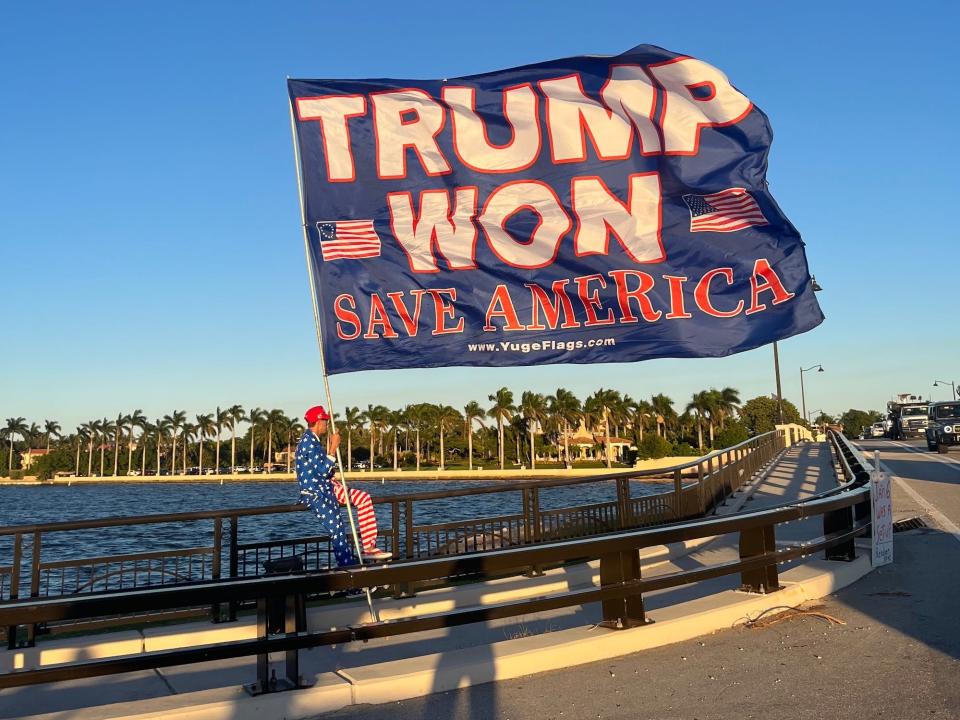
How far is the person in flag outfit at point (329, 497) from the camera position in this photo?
7453 mm

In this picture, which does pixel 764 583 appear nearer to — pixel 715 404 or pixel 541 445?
pixel 715 404

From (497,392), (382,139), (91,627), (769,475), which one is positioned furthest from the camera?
(497,392)

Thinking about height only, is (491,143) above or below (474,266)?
above

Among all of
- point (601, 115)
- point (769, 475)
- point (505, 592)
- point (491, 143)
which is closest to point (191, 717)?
point (505, 592)

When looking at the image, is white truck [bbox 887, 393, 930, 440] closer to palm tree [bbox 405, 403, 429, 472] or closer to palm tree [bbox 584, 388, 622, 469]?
palm tree [bbox 584, 388, 622, 469]

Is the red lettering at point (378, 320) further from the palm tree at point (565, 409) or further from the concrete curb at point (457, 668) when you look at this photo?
Answer: the palm tree at point (565, 409)

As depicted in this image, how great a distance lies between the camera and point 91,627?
8.33 metres

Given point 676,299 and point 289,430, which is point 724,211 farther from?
point 289,430

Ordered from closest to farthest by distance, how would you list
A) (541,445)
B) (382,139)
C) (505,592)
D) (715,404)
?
(382,139), (505,592), (715,404), (541,445)

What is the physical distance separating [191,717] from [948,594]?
7274mm

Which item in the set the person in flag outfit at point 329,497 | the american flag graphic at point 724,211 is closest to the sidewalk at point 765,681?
the person in flag outfit at point 329,497

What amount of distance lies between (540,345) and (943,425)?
42.7 meters

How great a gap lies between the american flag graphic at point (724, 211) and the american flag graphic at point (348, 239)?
297 centimetres

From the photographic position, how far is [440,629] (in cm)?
767
